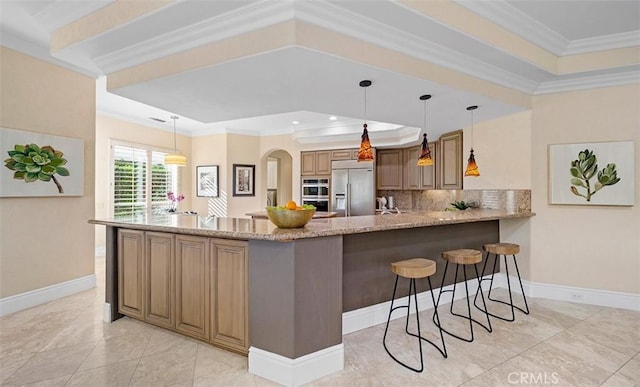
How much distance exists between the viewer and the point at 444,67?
3.05m

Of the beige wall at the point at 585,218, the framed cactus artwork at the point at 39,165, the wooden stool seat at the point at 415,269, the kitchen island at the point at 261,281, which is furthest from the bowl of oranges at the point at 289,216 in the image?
the beige wall at the point at 585,218

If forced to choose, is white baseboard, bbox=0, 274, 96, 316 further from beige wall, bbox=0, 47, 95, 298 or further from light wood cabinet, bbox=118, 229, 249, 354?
light wood cabinet, bbox=118, 229, 249, 354

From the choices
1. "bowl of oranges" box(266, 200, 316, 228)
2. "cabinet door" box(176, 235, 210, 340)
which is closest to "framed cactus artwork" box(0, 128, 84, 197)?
"cabinet door" box(176, 235, 210, 340)

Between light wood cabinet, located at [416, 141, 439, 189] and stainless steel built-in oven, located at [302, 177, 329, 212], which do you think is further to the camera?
stainless steel built-in oven, located at [302, 177, 329, 212]

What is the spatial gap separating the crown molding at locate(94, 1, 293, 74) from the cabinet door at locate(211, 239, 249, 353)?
1.59 meters

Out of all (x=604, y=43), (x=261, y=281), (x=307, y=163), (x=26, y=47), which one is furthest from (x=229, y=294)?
(x=307, y=163)

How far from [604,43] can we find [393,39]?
2375 mm

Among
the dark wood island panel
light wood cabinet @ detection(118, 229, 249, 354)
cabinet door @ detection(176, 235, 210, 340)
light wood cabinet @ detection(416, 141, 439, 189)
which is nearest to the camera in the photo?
light wood cabinet @ detection(118, 229, 249, 354)

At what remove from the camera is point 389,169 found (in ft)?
22.8

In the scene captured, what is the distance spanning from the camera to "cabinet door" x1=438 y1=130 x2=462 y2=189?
4871 millimetres

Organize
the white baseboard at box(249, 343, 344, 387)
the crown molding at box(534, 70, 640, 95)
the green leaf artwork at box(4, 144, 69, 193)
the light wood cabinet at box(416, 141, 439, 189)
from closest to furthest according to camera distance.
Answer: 1. the white baseboard at box(249, 343, 344, 387)
2. the green leaf artwork at box(4, 144, 69, 193)
3. the crown molding at box(534, 70, 640, 95)
4. the light wood cabinet at box(416, 141, 439, 189)

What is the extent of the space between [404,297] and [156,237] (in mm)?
2378

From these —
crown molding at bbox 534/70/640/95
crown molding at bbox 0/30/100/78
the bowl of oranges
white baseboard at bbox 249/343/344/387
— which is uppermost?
crown molding at bbox 0/30/100/78

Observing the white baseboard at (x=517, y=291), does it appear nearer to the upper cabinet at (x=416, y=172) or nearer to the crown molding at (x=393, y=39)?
the upper cabinet at (x=416, y=172)
